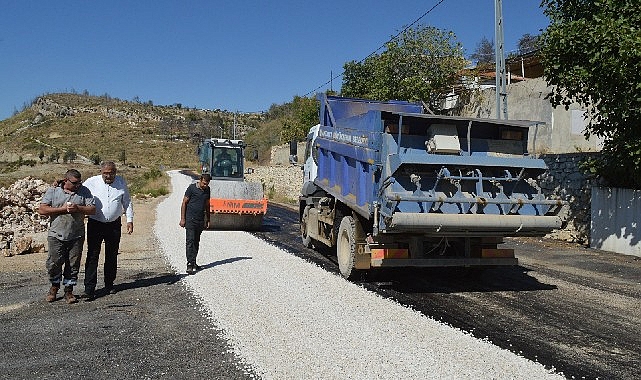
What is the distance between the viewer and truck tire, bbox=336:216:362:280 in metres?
9.23

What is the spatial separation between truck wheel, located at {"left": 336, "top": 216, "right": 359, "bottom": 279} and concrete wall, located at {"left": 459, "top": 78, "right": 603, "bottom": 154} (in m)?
11.5

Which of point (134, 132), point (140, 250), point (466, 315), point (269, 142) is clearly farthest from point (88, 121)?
point (466, 315)

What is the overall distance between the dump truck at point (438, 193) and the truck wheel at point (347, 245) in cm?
2

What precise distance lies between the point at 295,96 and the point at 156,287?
76611 millimetres

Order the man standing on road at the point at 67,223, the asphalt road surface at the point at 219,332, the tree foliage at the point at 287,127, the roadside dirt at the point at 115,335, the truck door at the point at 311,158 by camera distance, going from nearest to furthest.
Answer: the roadside dirt at the point at 115,335 → the asphalt road surface at the point at 219,332 → the man standing on road at the point at 67,223 → the truck door at the point at 311,158 → the tree foliage at the point at 287,127

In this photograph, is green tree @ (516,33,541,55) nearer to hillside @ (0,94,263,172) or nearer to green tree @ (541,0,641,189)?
green tree @ (541,0,641,189)

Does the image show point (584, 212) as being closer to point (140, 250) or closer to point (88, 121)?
point (140, 250)

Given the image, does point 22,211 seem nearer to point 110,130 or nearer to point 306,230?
point 306,230

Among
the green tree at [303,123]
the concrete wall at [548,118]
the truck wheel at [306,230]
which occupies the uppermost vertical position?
the green tree at [303,123]

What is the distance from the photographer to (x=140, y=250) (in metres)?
13.0

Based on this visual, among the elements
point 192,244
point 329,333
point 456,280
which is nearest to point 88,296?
point 192,244

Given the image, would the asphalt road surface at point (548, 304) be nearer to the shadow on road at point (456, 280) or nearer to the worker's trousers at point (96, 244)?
the shadow on road at point (456, 280)

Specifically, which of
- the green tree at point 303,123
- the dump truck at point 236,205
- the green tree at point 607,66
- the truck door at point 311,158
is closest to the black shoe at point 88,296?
the truck door at point 311,158

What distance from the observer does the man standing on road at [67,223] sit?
23.6 feet
